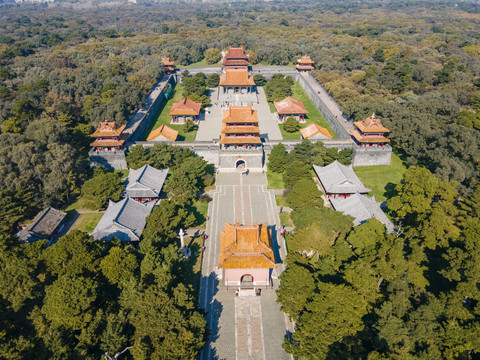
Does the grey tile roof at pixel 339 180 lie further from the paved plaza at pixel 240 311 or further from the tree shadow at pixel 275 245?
the tree shadow at pixel 275 245

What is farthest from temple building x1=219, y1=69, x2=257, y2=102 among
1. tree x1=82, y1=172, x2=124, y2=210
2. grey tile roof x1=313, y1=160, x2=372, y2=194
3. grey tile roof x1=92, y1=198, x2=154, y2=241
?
grey tile roof x1=92, y1=198, x2=154, y2=241

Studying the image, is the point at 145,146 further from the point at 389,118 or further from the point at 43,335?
the point at 389,118

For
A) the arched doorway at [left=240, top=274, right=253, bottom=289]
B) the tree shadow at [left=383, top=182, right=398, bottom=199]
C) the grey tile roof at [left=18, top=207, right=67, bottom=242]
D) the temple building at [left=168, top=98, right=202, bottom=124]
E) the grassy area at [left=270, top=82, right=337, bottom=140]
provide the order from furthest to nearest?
1. the temple building at [left=168, top=98, right=202, bottom=124]
2. the grassy area at [left=270, top=82, right=337, bottom=140]
3. the tree shadow at [left=383, top=182, right=398, bottom=199]
4. the grey tile roof at [left=18, top=207, right=67, bottom=242]
5. the arched doorway at [left=240, top=274, right=253, bottom=289]

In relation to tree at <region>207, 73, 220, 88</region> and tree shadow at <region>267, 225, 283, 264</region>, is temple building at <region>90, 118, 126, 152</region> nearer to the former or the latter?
tree shadow at <region>267, 225, 283, 264</region>

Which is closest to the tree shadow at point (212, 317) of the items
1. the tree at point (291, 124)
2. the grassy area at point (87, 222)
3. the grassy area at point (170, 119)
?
the grassy area at point (87, 222)

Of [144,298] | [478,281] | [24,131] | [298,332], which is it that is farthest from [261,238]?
[24,131]

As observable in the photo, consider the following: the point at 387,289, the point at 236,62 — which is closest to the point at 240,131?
the point at 387,289
